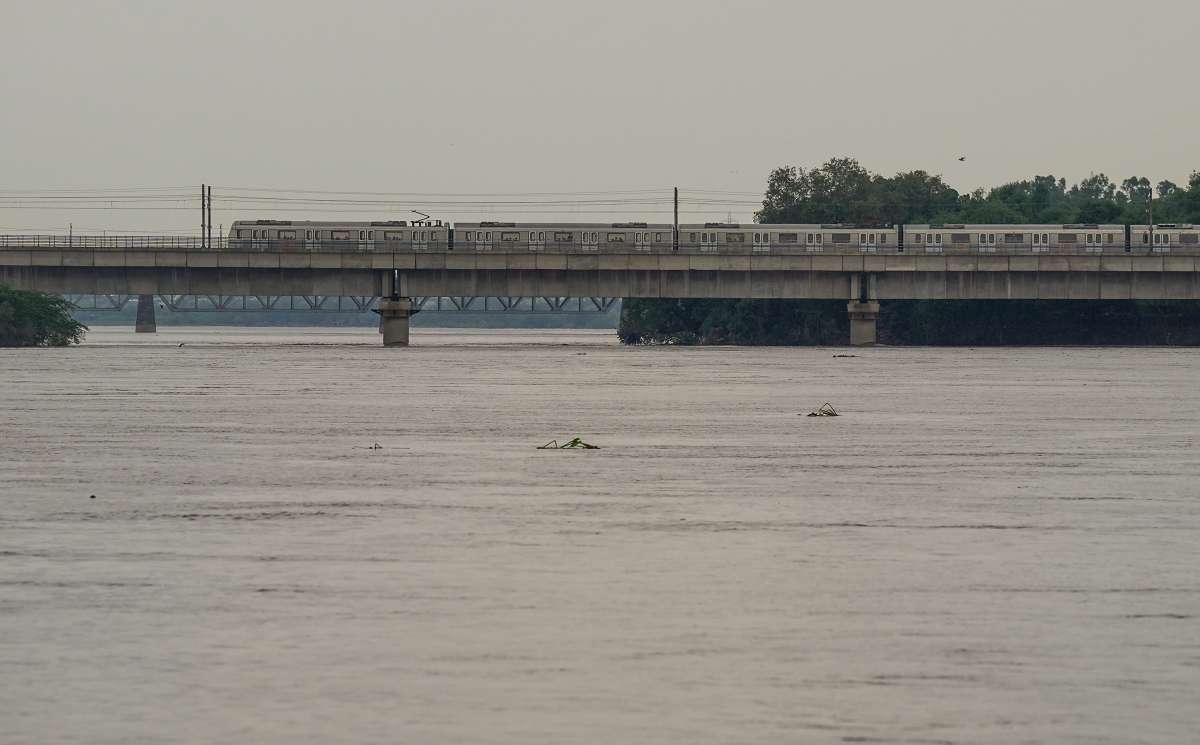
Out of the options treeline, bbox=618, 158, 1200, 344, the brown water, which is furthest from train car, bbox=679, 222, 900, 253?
the brown water

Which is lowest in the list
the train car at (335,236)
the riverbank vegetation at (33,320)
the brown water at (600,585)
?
the brown water at (600,585)

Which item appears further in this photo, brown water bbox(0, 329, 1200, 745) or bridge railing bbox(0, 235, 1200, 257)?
bridge railing bbox(0, 235, 1200, 257)

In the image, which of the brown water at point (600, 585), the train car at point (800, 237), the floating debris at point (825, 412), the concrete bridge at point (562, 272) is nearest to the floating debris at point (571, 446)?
the brown water at point (600, 585)

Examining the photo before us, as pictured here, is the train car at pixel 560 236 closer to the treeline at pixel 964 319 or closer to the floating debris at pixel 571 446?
the treeline at pixel 964 319

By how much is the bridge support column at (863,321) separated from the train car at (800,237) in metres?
5.25

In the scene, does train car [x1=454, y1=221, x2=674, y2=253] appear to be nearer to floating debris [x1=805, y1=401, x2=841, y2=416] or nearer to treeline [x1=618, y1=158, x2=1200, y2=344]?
treeline [x1=618, y1=158, x2=1200, y2=344]

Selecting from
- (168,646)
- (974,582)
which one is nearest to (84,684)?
(168,646)

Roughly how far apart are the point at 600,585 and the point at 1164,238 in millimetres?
145774

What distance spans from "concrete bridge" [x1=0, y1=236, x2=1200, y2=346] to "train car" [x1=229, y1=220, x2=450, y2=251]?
2323 mm

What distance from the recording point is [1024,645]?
781 inches

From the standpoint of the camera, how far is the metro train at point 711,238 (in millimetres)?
155875

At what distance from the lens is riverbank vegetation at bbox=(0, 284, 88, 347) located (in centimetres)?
14588

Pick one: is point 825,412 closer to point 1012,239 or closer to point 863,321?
point 863,321

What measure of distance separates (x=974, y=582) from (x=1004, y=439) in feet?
89.1
